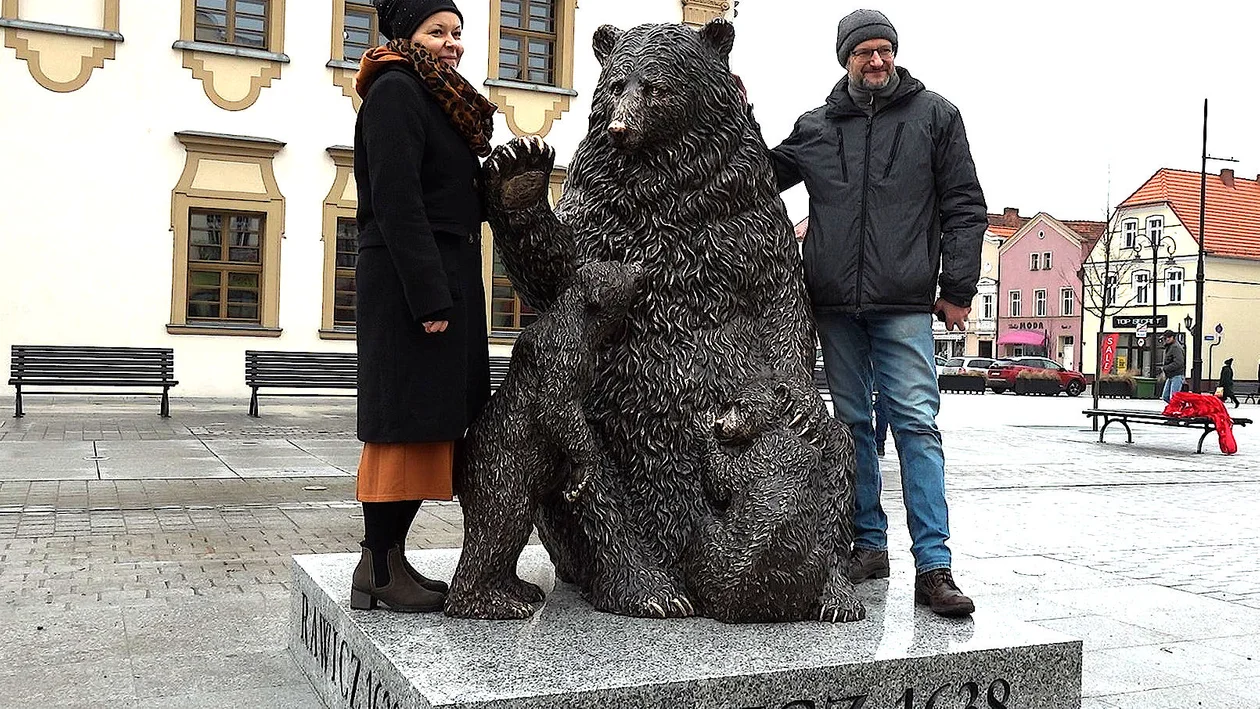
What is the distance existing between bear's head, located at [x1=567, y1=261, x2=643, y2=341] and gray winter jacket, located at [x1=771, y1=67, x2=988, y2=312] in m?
0.75

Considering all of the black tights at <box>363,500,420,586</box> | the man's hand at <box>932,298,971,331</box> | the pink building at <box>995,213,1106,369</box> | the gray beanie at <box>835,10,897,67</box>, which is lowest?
the black tights at <box>363,500,420,586</box>

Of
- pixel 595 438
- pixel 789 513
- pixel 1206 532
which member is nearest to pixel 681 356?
pixel 595 438

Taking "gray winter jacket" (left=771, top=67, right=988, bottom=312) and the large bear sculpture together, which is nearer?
the large bear sculpture

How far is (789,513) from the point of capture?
3.31m

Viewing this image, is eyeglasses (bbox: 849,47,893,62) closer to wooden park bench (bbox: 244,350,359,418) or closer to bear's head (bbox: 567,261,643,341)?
bear's head (bbox: 567,261,643,341)

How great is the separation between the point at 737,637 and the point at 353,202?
657 inches

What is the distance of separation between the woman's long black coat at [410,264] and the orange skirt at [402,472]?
80mm

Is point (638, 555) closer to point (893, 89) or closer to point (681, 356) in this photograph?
point (681, 356)

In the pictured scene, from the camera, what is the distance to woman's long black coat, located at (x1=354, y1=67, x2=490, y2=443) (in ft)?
10.3

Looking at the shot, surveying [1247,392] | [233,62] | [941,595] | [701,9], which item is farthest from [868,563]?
[1247,392]

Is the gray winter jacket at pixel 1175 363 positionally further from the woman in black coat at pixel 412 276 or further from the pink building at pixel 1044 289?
the pink building at pixel 1044 289

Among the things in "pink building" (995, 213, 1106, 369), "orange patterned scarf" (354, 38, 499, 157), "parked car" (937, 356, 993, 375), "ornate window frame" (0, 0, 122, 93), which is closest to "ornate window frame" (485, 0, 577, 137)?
"ornate window frame" (0, 0, 122, 93)

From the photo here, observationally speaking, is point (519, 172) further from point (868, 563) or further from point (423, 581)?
point (868, 563)

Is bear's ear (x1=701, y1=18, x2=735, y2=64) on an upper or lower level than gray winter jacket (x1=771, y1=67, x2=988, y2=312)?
upper
